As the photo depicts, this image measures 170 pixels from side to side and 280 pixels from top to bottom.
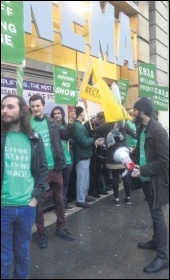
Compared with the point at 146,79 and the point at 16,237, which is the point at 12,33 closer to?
the point at 16,237

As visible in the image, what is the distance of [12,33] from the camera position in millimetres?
2879

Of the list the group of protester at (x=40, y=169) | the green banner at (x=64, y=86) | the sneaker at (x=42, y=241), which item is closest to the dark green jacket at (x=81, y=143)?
the group of protester at (x=40, y=169)

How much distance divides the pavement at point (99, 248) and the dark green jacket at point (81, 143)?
95 cm

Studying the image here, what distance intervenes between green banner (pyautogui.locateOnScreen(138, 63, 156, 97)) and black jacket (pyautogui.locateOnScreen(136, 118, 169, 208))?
10.5 ft

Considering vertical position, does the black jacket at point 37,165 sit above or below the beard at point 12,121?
below

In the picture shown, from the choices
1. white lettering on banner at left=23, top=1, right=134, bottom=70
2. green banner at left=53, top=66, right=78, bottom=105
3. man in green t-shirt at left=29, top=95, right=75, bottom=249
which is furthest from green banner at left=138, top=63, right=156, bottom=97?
man in green t-shirt at left=29, top=95, right=75, bottom=249

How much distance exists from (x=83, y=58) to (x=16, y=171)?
16.0 ft

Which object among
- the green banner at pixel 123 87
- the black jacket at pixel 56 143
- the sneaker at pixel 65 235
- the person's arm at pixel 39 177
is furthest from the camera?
the green banner at pixel 123 87

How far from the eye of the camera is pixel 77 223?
4.46 metres

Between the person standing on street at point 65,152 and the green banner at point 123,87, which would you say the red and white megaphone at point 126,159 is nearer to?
the person standing on street at point 65,152

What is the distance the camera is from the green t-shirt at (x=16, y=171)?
2.28 meters

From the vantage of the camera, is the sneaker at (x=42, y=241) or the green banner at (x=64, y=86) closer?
the sneaker at (x=42, y=241)

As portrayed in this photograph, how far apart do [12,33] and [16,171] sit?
57.0 inches

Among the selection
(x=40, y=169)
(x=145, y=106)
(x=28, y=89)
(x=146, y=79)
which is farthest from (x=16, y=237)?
(x=146, y=79)
